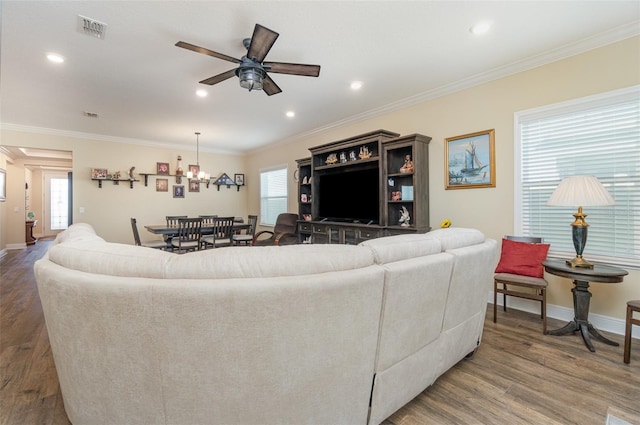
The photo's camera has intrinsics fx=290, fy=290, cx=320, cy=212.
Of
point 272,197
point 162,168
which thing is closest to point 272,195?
point 272,197

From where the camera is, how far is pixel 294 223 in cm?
571

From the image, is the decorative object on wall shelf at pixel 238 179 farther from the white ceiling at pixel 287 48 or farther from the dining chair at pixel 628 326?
the dining chair at pixel 628 326

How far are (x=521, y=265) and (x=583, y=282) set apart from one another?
50 centimetres

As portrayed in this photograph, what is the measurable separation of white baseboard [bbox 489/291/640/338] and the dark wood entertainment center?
1296mm

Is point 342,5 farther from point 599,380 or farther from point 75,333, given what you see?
point 599,380

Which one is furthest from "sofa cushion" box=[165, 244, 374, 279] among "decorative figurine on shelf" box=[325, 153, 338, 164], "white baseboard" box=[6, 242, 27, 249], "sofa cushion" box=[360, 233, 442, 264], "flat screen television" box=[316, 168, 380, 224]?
"white baseboard" box=[6, 242, 27, 249]

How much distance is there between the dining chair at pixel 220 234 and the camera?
482cm

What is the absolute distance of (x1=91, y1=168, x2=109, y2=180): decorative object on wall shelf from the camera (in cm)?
589

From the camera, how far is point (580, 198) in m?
2.35

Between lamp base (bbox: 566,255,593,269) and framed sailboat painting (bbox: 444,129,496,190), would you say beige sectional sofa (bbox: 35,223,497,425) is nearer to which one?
A: lamp base (bbox: 566,255,593,269)

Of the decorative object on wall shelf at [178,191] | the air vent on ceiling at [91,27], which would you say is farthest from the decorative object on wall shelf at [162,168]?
the air vent on ceiling at [91,27]

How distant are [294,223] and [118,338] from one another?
4.67 meters

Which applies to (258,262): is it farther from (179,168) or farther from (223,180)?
(223,180)

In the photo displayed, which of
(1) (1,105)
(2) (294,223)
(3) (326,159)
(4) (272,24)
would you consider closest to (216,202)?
(2) (294,223)
